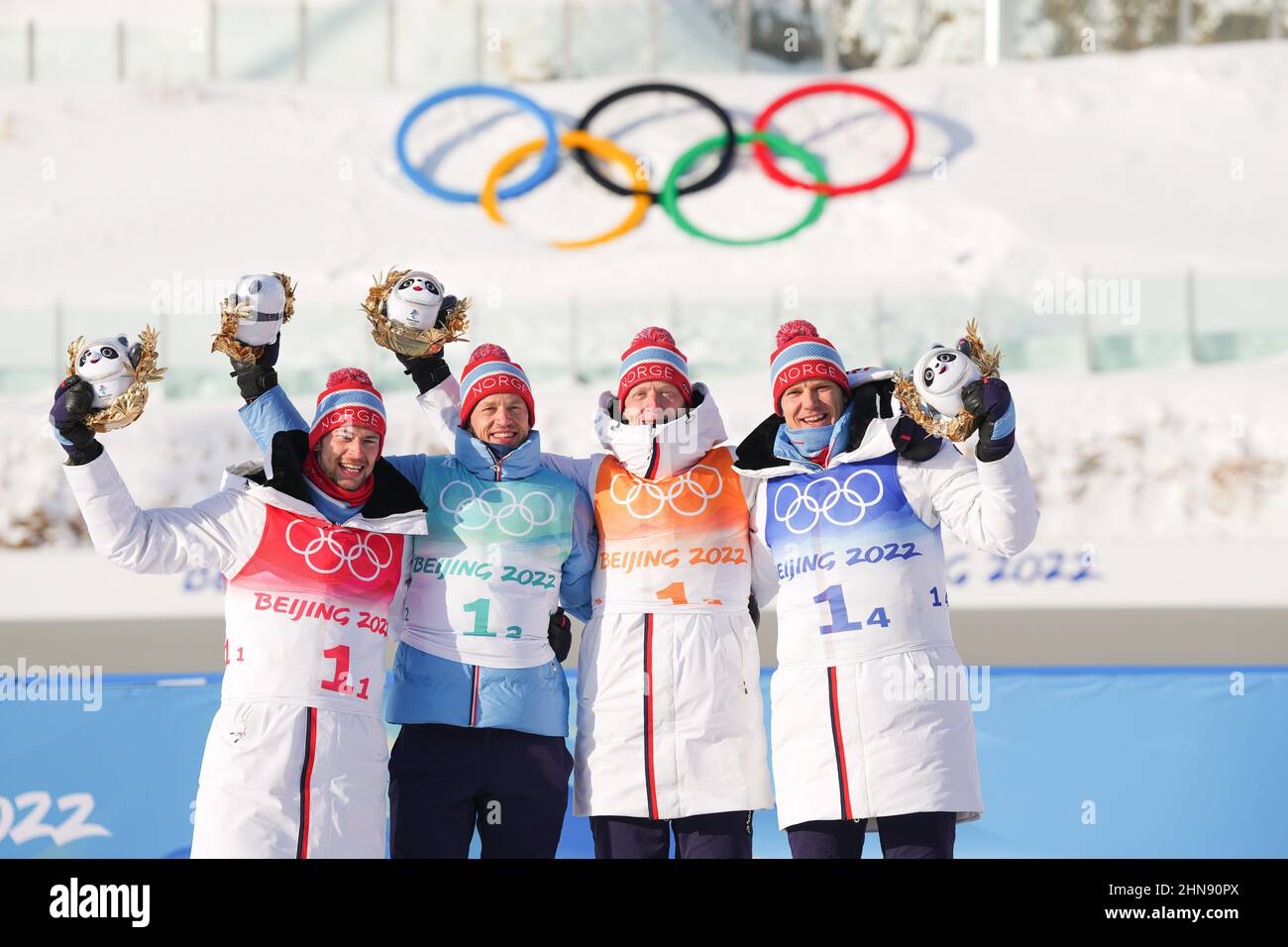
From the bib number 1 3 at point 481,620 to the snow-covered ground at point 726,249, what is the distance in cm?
825

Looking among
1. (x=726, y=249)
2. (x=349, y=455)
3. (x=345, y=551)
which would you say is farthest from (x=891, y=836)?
(x=726, y=249)

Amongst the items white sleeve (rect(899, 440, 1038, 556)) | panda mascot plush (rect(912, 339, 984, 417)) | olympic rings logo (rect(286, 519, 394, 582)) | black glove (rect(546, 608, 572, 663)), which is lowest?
black glove (rect(546, 608, 572, 663))

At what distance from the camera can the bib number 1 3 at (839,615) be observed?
370 centimetres

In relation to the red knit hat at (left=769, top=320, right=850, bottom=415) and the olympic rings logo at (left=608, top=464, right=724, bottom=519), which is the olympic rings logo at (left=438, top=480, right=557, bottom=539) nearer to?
the olympic rings logo at (left=608, top=464, right=724, bottom=519)

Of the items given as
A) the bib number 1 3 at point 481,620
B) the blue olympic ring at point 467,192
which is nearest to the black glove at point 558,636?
the bib number 1 3 at point 481,620

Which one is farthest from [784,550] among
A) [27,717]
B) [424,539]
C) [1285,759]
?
[27,717]

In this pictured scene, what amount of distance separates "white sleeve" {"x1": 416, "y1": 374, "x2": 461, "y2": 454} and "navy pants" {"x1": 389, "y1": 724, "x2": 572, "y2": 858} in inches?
35.2

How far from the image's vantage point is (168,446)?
484 inches

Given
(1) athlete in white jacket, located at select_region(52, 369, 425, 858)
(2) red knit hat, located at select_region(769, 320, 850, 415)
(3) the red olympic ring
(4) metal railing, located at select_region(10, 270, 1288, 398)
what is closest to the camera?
(1) athlete in white jacket, located at select_region(52, 369, 425, 858)

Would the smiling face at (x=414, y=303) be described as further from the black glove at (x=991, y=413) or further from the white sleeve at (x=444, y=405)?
the black glove at (x=991, y=413)

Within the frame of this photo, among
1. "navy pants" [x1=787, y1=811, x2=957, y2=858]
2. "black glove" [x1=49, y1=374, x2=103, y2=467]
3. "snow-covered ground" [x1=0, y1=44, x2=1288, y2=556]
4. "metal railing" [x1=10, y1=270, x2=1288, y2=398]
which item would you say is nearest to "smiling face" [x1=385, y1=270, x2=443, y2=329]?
"black glove" [x1=49, y1=374, x2=103, y2=467]

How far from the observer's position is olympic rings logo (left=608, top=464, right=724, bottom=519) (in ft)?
13.0

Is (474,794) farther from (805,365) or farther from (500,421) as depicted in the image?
(805,365)

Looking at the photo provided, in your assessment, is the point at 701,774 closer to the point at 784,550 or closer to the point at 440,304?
the point at 784,550
